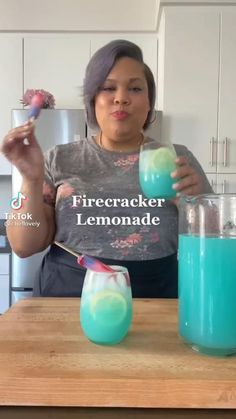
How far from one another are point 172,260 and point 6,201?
208 cm

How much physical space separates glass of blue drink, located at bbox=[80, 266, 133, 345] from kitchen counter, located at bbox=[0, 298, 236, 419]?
0.02 meters

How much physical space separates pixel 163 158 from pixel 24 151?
27 centimetres

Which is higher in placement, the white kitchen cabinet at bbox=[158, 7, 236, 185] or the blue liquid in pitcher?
the white kitchen cabinet at bbox=[158, 7, 236, 185]

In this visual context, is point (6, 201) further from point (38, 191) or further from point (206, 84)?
point (38, 191)

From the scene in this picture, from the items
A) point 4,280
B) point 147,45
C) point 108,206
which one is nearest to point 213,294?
point 108,206

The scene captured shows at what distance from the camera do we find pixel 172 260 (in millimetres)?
950

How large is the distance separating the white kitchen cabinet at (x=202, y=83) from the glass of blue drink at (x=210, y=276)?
1.86m

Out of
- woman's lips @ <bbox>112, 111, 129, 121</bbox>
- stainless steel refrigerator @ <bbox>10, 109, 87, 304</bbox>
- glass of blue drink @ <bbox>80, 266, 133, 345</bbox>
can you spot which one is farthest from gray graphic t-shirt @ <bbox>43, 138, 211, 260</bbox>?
stainless steel refrigerator @ <bbox>10, 109, 87, 304</bbox>

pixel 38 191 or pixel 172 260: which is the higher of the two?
pixel 38 191

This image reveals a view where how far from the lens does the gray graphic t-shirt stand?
36.2 inches

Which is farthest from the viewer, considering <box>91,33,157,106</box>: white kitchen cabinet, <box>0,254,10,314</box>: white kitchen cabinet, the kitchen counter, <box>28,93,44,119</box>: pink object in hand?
<box>91,33,157,106</box>: white kitchen cabinet

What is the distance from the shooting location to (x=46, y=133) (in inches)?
89.9

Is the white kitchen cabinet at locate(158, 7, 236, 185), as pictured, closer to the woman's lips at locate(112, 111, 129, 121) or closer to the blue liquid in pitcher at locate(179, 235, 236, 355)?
the woman's lips at locate(112, 111, 129, 121)

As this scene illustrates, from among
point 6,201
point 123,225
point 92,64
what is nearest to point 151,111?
point 92,64
